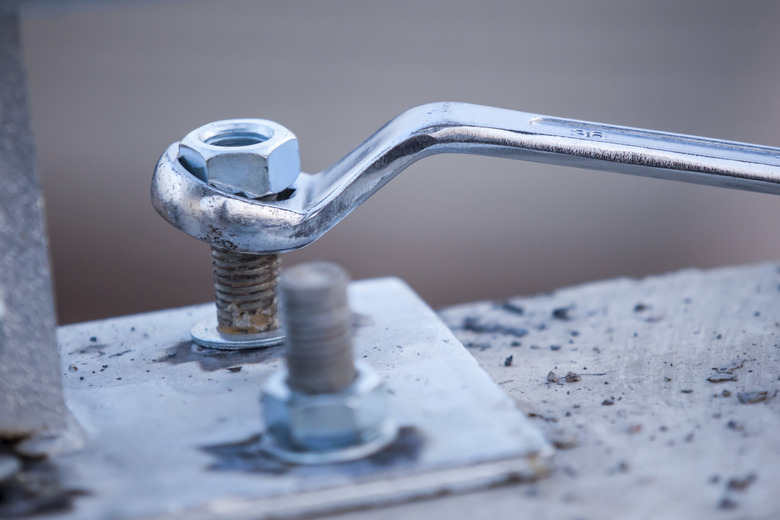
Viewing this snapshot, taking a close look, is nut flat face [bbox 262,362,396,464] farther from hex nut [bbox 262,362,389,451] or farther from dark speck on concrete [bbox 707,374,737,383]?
dark speck on concrete [bbox 707,374,737,383]

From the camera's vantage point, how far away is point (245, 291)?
0.72m

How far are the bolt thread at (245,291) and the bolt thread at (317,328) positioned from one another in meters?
0.19

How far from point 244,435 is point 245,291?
0.59 ft

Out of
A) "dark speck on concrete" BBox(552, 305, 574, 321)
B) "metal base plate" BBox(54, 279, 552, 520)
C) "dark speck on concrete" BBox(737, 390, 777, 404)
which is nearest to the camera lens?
"metal base plate" BBox(54, 279, 552, 520)

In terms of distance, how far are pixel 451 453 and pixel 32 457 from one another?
261mm

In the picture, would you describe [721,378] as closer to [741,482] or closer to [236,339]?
[741,482]

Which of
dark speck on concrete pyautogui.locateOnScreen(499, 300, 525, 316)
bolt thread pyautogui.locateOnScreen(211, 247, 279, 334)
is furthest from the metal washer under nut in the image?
dark speck on concrete pyautogui.locateOnScreen(499, 300, 525, 316)

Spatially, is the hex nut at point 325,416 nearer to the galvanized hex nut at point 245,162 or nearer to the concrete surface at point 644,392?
the concrete surface at point 644,392

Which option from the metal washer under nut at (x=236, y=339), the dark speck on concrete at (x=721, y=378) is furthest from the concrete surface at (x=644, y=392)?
the metal washer under nut at (x=236, y=339)

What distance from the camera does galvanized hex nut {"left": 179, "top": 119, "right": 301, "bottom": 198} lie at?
66 centimetres

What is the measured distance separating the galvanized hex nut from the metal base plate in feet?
0.46

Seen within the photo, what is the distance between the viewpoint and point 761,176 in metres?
0.65

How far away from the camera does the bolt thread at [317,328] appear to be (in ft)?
1.66

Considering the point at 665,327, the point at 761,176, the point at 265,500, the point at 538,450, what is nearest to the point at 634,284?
the point at 665,327
